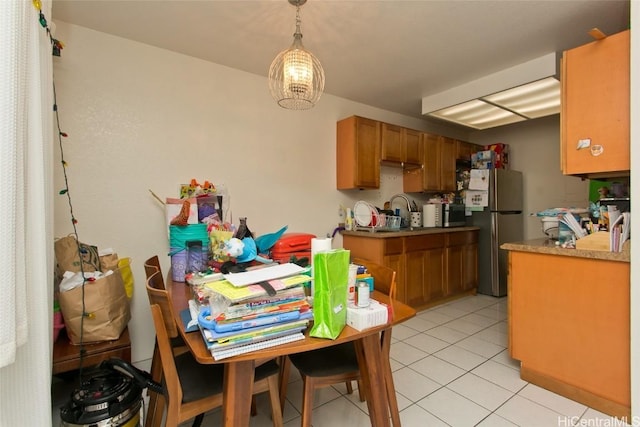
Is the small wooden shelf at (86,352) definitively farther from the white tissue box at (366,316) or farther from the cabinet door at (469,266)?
the cabinet door at (469,266)

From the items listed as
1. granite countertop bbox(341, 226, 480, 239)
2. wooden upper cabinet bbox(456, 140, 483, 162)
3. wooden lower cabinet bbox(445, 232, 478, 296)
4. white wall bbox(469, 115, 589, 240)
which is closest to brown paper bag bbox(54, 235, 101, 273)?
granite countertop bbox(341, 226, 480, 239)

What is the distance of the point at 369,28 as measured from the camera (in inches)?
87.1

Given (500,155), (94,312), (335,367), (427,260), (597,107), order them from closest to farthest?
(335,367) → (94,312) → (597,107) → (427,260) → (500,155)

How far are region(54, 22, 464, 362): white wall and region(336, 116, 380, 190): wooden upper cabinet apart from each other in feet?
1.27

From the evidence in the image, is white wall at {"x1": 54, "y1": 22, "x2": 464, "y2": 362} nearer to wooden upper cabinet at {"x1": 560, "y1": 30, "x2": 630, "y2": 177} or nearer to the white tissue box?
the white tissue box

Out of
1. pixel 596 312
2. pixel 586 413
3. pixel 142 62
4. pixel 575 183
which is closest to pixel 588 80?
pixel 596 312

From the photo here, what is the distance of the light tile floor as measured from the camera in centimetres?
173

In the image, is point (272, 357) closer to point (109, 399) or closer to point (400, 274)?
point (109, 399)

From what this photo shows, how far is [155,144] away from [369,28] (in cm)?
192

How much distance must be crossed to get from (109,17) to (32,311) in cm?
207

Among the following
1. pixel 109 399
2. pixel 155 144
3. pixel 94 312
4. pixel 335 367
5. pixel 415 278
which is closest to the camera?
pixel 109 399

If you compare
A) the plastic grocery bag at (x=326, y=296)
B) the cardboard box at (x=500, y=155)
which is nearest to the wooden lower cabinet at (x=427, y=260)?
the cardboard box at (x=500, y=155)

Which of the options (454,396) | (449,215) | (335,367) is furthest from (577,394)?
(449,215)

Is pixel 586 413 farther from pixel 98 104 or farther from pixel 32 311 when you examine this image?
pixel 98 104
